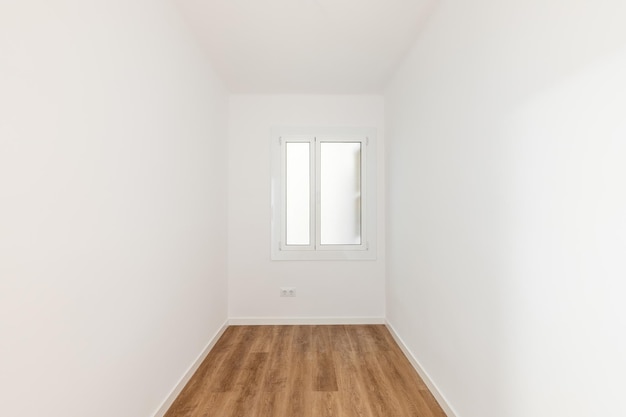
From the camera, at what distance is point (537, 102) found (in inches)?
49.6

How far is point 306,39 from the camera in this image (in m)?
2.69

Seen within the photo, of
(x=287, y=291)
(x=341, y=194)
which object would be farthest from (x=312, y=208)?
(x=287, y=291)

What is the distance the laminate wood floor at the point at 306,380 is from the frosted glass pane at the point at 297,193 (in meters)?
1.17

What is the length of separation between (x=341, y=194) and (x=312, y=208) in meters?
0.40

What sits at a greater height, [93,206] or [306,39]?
[306,39]

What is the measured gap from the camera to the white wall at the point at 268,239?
12.8 ft

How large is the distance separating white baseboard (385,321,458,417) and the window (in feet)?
3.60

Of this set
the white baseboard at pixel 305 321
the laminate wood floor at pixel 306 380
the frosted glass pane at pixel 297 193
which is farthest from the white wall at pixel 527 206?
the frosted glass pane at pixel 297 193

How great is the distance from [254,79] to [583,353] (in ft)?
11.3

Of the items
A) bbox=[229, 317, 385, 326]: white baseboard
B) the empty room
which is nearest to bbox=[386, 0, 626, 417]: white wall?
the empty room

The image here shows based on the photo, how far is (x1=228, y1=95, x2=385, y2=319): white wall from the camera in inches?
153

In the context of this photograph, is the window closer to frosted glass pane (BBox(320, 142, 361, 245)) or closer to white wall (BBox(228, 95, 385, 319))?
frosted glass pane (BBox(320, 142, 361, 245))

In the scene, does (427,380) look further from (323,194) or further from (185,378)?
(323,194)

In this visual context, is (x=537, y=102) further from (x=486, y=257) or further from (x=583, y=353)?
(x=583, y=353)
